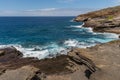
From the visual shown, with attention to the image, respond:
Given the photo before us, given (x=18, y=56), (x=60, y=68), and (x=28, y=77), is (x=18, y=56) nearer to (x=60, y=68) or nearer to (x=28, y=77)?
(x=60, y=68)

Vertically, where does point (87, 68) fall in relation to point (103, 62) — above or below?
below

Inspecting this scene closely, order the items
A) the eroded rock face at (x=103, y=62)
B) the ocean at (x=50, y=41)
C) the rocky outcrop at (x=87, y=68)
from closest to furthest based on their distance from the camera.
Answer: the eroded rock face at (x=103, y=62), the rocky outcrop at (x=87, y=68), the ocean at (x=50, y=41)

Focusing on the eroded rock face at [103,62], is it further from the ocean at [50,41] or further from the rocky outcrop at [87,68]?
the ocean at [50,41]

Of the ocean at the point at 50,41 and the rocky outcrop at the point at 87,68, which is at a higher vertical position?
the rocky outcrop at the point at 87,68

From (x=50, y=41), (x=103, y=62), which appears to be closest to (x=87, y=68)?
(x=103, y=62)

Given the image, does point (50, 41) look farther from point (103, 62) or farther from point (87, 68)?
point (103, 62)

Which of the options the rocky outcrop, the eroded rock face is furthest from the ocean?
the eroded rock face

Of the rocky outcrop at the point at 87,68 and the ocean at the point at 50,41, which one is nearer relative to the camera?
the rocky outcrop at the point at 87,68

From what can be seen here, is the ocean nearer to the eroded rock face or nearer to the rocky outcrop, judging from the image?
the rocky outcrop

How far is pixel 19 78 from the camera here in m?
17.7

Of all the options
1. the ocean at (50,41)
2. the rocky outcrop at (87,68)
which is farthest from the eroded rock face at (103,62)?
the ocean at (50,41)

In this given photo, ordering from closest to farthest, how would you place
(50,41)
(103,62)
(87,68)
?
(103,62), (87,68), (50,41)

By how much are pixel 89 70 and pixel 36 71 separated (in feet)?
16.4

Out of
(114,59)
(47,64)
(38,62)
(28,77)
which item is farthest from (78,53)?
(38,62)
